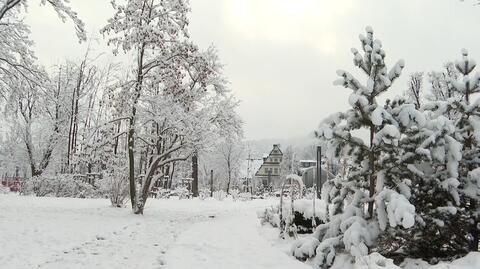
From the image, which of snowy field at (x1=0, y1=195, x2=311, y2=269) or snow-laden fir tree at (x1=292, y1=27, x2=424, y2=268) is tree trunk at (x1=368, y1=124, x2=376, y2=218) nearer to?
snow-laden fir tree at (x1=292, y1=27, x2=424, y2=268)

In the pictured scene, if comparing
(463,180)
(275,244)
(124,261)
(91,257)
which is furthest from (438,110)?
(91,257)

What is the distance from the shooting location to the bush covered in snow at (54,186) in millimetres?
24578

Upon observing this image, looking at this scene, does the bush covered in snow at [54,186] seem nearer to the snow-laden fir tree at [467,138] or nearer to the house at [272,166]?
the snow-laden fir tree at [467,138]

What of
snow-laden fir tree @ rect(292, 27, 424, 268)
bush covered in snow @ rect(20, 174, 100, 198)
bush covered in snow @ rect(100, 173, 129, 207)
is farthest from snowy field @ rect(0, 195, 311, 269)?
bush covered in snow @ rect(20, 174, 100, 198)

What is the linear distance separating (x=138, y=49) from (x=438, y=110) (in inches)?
446

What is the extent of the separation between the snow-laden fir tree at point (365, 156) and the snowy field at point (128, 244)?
0.76 m

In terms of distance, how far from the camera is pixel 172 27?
609 inches

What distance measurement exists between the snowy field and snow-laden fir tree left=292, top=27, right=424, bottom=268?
757 mm

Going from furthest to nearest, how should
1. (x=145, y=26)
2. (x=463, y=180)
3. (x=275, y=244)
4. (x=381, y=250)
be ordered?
(x=145, y=26) < (x=275, y=244) < (x=381, y=250) < (x=463, y=180)

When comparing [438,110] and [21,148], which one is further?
[21,148]

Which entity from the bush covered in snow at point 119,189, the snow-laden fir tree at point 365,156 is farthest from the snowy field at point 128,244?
the bush covered in snow at point 119,189

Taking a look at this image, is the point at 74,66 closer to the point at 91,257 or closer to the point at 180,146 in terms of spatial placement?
the point at 180,146

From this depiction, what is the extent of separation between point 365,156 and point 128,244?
525cm

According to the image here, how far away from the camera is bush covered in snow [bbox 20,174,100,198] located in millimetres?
24578
